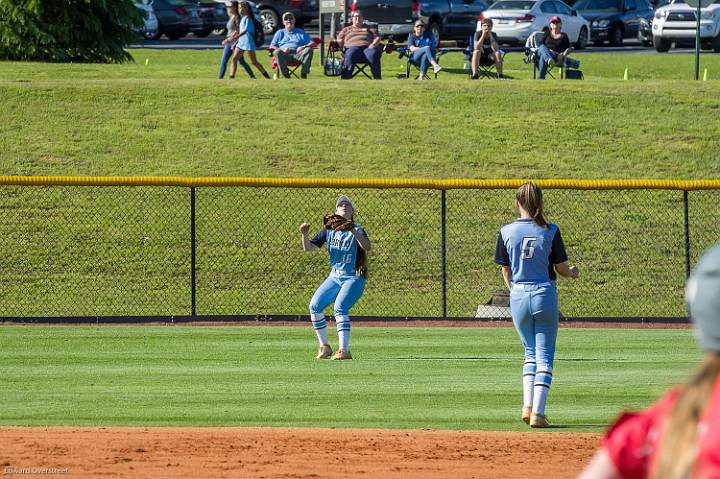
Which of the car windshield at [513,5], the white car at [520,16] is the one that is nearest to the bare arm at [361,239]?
the white car at [520,16]

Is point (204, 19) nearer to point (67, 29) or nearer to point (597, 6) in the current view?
point (597, 6)

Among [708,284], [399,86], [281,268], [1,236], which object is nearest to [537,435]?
[708,284]

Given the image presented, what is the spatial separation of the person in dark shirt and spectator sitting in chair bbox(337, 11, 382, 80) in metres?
3.73

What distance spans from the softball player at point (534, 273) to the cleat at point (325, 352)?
389cm

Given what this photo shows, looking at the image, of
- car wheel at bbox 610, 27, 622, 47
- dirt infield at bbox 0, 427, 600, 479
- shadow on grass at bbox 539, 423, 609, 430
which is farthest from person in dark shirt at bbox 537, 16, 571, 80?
dirt infield at bbox 0, 427, 600, 479

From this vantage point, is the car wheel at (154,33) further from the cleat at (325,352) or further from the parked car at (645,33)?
the cleat at (325,352)

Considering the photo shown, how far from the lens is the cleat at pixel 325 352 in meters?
12.5

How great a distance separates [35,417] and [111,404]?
77 centimetres

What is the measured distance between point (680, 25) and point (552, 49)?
964 centimetres

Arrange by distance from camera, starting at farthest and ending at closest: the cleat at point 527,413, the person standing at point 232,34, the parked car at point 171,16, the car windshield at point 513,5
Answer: the parked car at point 171,16
the car windshield at point 513,5
the person standing at point 232,34
the cleat at point 527,413

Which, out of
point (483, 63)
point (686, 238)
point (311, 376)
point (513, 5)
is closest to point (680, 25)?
point (513, 5)

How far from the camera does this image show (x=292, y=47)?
26.7m

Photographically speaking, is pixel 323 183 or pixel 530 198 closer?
pixel 530 198

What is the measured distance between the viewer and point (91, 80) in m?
25.9
